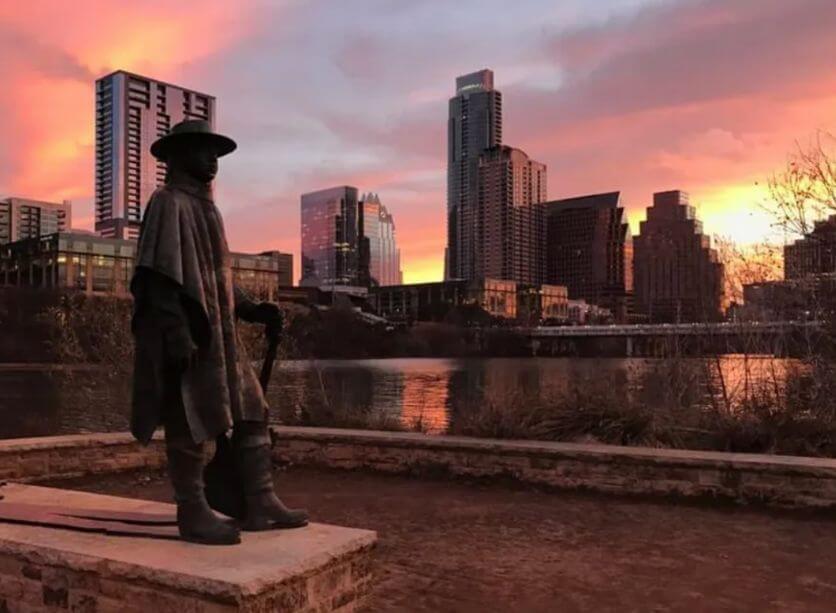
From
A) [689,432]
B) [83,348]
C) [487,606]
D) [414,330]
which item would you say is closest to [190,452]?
[487,606]

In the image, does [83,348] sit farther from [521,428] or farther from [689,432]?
[689,432]

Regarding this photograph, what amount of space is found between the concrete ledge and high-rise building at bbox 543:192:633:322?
135 feet

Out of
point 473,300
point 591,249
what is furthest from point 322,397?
point 473,300

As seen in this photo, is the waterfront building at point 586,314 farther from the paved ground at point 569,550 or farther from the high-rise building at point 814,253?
the paved ground at point 569,550

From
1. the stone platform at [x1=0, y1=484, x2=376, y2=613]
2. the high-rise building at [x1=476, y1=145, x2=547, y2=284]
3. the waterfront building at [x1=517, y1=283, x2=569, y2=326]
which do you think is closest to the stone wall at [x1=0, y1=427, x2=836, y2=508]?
the stone platform at [x1=0, y1=484, x2=376, y2=613]

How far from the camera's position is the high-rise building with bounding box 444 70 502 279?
144m

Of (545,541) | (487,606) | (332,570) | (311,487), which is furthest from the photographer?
(311,487)

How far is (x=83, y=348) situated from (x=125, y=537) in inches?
548

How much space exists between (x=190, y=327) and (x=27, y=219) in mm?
136048

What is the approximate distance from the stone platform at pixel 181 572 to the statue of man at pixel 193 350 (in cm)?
23

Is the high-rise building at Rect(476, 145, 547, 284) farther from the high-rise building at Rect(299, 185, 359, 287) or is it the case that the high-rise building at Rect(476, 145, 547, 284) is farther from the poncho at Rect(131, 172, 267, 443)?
the poncho at Rect(131, 172, 267, 443)

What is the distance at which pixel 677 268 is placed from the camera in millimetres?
17438

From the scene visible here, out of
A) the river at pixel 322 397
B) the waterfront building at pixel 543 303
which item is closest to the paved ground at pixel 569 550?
the river at pixel 322 397

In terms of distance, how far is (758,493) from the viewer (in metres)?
7.23
